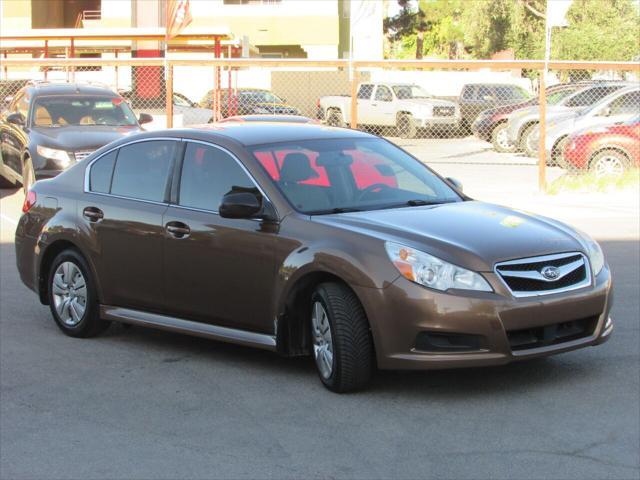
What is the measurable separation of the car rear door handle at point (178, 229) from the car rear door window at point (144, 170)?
0.95 ft

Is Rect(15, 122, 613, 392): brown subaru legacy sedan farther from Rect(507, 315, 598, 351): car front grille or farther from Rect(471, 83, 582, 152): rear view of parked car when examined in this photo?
Rect(471, 83, 582, 152): rear view of parked car

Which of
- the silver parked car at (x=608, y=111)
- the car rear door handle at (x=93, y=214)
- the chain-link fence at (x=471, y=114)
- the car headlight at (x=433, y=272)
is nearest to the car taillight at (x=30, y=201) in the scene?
the car rear door handle at (x=93, y=214)

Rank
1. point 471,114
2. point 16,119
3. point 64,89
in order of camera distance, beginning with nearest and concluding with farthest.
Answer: point 16,119 < point 64,89 < point 471,114

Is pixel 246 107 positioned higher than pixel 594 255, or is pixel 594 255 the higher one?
pixel 246 107

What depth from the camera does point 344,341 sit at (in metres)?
6.42

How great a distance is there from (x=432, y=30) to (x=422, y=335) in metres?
80.1

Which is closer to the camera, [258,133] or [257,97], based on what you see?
[258,133]

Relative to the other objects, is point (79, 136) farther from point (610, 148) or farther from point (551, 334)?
point (551, 334)

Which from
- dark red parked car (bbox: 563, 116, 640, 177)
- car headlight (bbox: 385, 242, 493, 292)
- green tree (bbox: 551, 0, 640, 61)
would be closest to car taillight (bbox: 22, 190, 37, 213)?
car headlight (bbox: 385, 242, 493, 292)

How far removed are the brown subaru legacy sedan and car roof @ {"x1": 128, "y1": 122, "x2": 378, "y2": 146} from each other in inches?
0.8

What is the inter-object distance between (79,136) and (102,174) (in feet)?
27.9

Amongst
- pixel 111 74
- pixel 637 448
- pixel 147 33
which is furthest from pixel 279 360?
pixel 111 74

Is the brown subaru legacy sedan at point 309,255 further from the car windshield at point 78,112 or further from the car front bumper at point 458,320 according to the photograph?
the car windshield at point 78,112

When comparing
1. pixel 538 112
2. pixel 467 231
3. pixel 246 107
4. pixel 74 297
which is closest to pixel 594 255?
pixel 467 231
